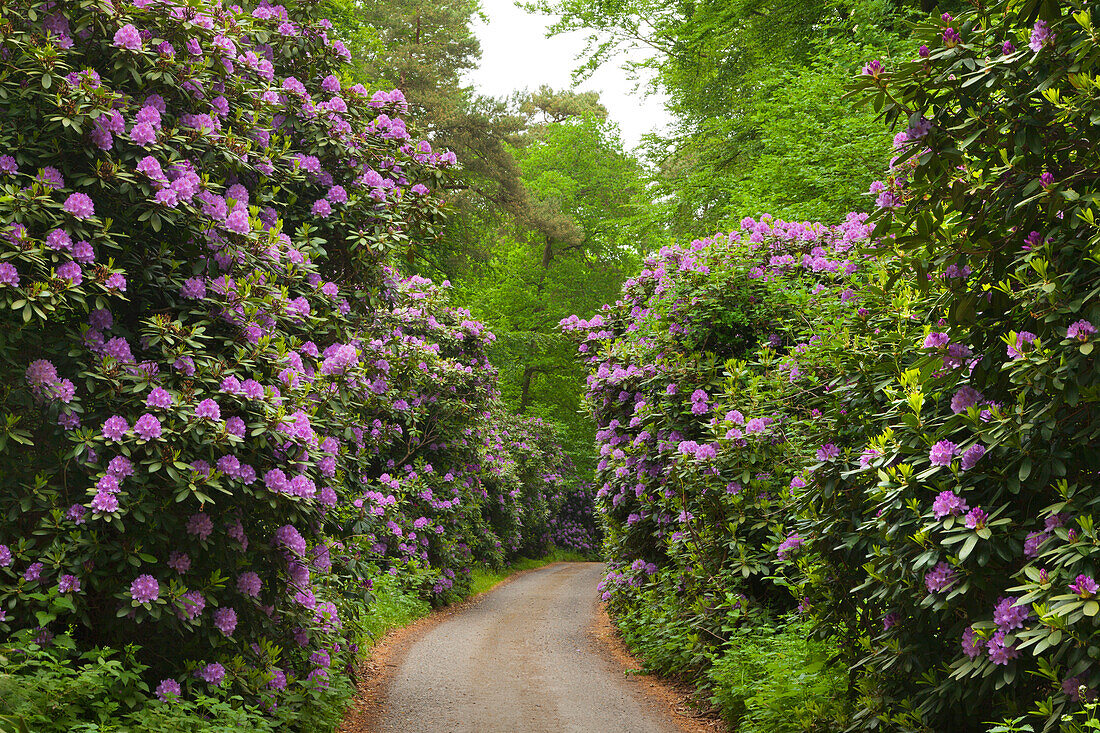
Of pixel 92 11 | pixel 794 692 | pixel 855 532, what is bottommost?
pixel 794 692

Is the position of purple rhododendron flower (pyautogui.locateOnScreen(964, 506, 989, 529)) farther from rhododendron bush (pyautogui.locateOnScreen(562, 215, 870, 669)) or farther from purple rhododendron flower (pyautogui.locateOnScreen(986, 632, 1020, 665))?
rhododendron bush (pyautogui.locateOnScreen(562, 215, 870, 669))

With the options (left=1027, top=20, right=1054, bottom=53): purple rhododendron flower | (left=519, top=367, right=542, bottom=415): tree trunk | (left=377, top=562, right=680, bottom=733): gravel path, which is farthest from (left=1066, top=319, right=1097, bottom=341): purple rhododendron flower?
(left=519, top=367, right=542, bottom=415): tree trunk

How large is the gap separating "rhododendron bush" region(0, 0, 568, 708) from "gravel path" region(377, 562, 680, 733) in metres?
1.42

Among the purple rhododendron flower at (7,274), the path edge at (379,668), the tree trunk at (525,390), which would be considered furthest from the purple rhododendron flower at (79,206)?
the tree trunk at (525,390)

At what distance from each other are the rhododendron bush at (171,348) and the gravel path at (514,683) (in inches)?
56.0

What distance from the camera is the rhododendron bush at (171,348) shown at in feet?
12.9

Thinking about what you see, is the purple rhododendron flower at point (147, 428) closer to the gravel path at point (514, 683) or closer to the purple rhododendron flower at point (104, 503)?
the purple rhododendron flower at point (104, 503)

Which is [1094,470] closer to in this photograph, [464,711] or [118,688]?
[118,688]

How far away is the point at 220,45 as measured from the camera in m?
4.85

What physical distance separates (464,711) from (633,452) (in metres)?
4.05

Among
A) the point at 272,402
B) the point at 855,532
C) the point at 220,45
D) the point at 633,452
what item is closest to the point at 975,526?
the point at 855,532

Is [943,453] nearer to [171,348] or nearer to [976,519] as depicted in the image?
[976,519]

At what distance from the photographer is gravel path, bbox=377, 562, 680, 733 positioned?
627 centimetres

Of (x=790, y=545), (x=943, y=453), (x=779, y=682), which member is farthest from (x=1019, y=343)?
(x=779, y=682)
